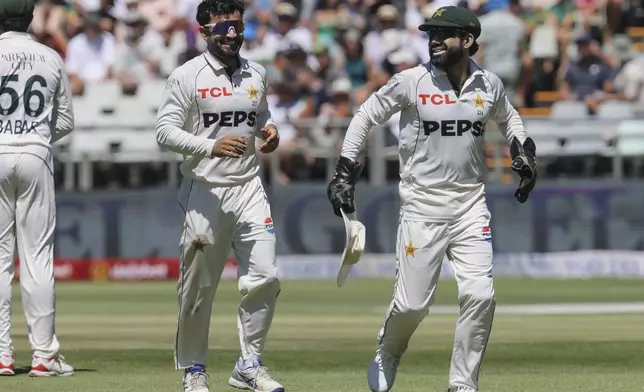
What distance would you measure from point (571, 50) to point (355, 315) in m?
8.38

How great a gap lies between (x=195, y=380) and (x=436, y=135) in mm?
1868

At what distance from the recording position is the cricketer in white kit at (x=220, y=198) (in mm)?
8094

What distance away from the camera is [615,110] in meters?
19.7

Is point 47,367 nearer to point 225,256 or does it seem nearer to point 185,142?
point 225,256

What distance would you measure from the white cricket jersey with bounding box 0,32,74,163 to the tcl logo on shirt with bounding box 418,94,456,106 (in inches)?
101

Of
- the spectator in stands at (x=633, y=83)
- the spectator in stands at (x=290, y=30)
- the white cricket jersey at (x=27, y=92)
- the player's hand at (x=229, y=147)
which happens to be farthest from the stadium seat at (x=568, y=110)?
the player's hand at (x=229, y=147)

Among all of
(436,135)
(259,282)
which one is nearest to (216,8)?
(436,135)

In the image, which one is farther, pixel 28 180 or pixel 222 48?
pixel 28 180

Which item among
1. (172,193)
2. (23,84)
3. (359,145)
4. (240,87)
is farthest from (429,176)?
(172,193)

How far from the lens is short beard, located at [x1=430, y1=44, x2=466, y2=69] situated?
7.94 m

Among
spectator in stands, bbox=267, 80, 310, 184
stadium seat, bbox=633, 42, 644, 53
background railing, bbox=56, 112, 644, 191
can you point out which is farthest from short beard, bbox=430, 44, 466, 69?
stadium seat, bbox=633, 42, 644, 53

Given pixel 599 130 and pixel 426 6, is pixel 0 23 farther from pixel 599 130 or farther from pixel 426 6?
pixel 426 6

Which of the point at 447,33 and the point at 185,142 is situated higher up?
the point at 447,33

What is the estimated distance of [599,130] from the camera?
749 inches
